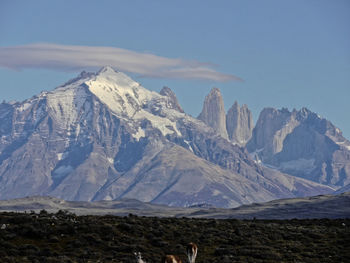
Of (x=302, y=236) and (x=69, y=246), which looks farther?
(x=302, y=236)

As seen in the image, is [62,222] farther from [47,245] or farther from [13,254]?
[13,254]

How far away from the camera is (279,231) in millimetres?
79562

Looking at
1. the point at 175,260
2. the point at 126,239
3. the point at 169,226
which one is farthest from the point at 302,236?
the point at 175,260

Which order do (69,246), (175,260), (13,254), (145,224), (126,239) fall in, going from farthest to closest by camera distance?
(145,224)
(126,239)
(69,246)
(13,254)
(175,260)

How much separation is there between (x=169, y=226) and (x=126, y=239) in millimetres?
9697

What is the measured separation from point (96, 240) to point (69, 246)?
3.06 m

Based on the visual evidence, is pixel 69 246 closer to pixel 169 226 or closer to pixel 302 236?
pixel 169 226

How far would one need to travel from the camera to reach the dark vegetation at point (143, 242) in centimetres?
5953

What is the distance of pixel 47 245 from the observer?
61750 mm

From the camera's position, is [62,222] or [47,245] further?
[62,222]

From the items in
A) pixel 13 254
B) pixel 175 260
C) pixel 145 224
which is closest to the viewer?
pixel 175 260

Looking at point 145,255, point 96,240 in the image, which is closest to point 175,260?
point 145,255

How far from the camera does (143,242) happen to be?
2594 inches

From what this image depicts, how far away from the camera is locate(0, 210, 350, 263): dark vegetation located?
59531 mm
